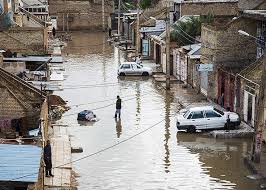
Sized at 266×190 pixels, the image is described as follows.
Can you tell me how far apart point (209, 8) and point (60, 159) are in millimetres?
35690

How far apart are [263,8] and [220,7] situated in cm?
1988

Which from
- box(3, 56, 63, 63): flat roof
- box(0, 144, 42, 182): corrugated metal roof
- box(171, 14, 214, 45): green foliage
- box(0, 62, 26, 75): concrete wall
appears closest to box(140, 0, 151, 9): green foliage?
box(171, 14, 214, 45): green foliage

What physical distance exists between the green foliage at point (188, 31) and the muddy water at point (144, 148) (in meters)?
6.14

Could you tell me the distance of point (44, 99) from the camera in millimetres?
24406

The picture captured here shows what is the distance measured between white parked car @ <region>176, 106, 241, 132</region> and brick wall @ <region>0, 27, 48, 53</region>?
18.1 meters

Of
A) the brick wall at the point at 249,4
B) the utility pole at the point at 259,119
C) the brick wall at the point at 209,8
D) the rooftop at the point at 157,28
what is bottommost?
the utility pole at the point at 259,119

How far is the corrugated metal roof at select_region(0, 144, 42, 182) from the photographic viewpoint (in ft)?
53.9

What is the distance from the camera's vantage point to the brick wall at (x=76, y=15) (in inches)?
3391

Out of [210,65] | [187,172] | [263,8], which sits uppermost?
[263,8]

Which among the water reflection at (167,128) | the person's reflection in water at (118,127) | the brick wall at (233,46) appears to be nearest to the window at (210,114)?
the water reflection at (167,128)

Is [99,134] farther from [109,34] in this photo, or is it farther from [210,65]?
[109,34]

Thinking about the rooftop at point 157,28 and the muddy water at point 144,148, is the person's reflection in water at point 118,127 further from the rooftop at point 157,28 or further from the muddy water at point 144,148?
the rooftop at point 157,28

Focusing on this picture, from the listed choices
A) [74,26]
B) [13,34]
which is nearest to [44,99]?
[13,34]

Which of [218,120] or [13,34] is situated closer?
[218,120]
